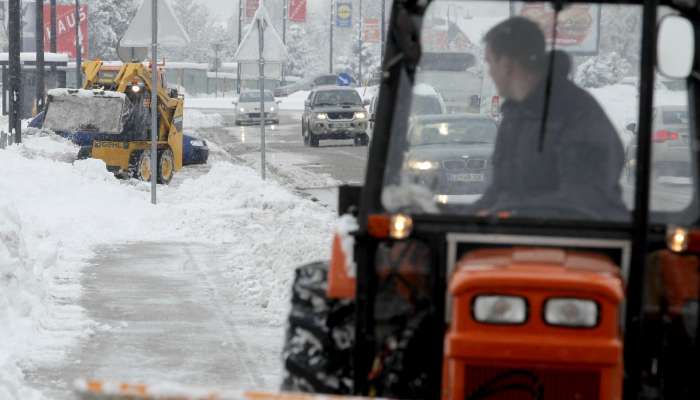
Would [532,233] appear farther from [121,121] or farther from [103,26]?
[103,26]

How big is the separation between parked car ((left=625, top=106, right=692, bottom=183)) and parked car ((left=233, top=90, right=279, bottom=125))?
5435 centimetres

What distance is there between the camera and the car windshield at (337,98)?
4159 centimetres

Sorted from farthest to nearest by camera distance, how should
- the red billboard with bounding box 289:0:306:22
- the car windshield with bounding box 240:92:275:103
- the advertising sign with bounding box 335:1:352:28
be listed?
the advertising sign with bounding box 335:1:352:28 < the red billboard with bounding box 289:0:306:22 < the car windshield with bounding box 240:92:275:103

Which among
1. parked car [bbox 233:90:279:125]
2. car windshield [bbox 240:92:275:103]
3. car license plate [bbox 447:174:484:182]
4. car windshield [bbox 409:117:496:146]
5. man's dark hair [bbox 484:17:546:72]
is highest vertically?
man's dark hair [bbox 484:17:546:72]

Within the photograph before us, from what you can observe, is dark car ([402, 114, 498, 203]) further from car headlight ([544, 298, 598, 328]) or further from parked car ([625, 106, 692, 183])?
car headlight ([544, 298, 598, 328])

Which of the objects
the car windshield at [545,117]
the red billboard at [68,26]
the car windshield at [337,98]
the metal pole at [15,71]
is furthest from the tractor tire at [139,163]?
the red billboard at [68,26]

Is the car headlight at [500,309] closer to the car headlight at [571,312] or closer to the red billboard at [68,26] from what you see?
the car headlight at [571,312]

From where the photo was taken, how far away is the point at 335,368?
5113 millimetres

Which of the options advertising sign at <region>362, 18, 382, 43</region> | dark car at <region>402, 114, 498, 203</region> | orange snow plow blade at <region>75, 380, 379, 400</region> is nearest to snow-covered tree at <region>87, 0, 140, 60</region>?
advertising sign at <region>362, 18, 382, 43</region>

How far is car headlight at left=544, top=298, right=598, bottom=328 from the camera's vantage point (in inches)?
175

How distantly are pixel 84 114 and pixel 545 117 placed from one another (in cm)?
2240

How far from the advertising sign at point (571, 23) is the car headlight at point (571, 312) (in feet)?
3.40

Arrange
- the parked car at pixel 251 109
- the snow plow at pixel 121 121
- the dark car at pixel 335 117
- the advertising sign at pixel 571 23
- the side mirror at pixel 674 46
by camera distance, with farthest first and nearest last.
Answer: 1. the parked car at pixel 251 109
2. the dark car at pixel 335 117
3. the snow plow at pixel 121 121
4. the advertising sign at pixel 571 23
5. the side mirror at pixel 674 46

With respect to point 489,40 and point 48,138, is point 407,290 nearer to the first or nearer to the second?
point 489,40
